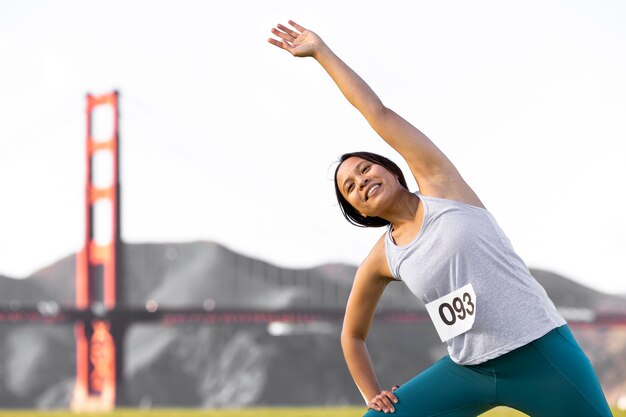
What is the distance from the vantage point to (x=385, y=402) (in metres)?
2.43

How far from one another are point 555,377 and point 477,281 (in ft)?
0.79

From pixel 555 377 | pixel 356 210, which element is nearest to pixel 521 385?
pixel 555 377

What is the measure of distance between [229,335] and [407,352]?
8.67 metres

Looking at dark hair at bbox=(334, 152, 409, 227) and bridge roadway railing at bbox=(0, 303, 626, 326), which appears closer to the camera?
dark hair at bbox=(334, 152, 409, 227)

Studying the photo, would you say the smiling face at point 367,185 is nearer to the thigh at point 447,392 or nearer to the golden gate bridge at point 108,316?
the thigh at point 447,392

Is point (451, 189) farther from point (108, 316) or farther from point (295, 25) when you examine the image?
point (108, 316)

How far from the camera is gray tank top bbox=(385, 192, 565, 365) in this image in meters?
2.29

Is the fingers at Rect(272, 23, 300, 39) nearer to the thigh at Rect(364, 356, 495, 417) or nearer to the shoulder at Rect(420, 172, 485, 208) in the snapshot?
the shoulder at Rect(420, 172, 485, 208)

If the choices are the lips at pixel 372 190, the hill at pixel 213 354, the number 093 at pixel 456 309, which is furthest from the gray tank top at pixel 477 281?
the hill at pixel 213 354

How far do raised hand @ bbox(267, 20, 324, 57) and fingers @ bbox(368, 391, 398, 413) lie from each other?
728mm

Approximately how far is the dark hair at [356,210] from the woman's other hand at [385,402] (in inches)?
14.0

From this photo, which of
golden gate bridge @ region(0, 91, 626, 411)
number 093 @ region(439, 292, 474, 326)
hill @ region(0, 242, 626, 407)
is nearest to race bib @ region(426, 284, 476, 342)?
number 093 @ region(439, 292, 474, 326)

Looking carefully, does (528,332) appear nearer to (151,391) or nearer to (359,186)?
(359,186)

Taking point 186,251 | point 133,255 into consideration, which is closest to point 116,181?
point 186,251
